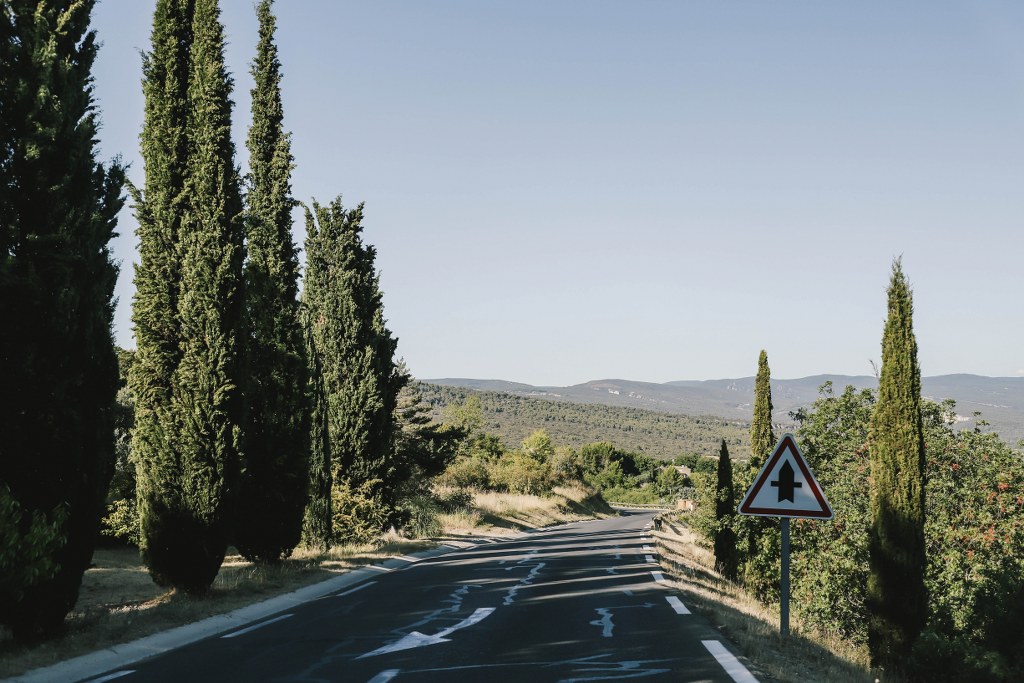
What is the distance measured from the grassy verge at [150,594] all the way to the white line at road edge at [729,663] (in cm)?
689

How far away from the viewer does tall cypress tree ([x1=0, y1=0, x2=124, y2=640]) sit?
933 cm

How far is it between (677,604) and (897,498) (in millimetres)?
4262

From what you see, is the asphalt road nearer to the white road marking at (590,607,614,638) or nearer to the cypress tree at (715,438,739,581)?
the white road marking at (590,607,614,638)

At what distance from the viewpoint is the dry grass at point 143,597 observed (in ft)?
30.5

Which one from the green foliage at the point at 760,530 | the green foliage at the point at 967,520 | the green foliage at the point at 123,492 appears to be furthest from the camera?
the green foliage at the point at 760,530

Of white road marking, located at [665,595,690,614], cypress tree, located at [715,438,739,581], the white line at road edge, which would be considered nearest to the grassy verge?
the white line at road edge

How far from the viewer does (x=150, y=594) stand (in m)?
17.2

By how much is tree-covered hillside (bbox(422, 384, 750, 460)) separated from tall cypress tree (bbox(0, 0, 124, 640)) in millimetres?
Answer: 116403

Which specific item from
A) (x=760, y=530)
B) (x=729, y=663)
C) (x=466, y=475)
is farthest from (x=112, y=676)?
(x=466, y=475)

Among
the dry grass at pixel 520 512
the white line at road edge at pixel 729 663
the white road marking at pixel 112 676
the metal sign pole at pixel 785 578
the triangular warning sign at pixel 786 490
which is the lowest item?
the dry grass at pixel 520 512

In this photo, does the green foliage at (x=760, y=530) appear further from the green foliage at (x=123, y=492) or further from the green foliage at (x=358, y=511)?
the green foliage at (x=123, y=492)

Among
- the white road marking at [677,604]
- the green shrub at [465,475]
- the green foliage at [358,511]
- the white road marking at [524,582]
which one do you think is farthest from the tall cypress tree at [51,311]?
the green shrub at [465,475]

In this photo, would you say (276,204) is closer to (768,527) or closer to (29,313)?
(29,313)

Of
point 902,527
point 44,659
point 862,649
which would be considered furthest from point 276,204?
point 862,649
